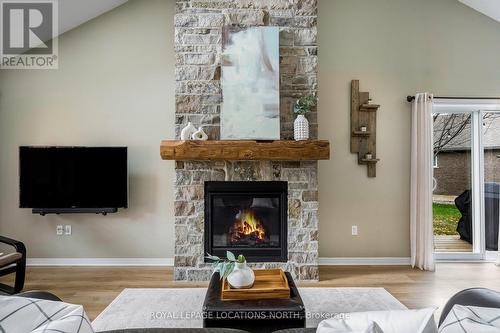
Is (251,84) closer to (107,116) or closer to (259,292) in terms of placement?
(107,116)

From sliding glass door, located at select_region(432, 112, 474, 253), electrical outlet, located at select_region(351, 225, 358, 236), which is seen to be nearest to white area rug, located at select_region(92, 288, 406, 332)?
electrical outlet, located at select_region(351, 225, 358, 236)

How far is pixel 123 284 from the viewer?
3.34 metres

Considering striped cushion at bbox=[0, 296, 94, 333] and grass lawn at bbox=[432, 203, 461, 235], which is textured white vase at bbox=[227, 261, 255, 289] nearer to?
striped cushion at bbox=[0, 296, 94, 333]

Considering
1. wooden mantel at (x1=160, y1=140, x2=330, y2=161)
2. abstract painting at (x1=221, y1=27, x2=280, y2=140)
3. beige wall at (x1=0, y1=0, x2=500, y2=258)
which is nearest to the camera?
wooden mantel at (x1=160, y1=140, x2=330, y2=161)

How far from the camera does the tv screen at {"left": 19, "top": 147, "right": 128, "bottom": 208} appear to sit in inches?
143

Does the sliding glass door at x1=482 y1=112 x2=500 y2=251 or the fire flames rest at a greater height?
the sliding glass door at x1=482 y1=112 x2=500 y2=251

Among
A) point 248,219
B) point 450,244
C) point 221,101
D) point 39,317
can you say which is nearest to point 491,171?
point 450,244

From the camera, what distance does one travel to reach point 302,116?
3.43m

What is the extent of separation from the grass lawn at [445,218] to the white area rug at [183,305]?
1.74 meters

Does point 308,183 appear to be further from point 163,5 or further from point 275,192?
point 163,5

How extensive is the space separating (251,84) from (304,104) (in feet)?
2.03

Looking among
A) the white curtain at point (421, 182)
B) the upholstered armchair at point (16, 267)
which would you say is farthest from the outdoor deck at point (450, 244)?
the upholstered armchair at point (16, 267)

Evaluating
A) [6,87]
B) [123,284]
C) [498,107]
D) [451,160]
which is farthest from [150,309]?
[498,107]

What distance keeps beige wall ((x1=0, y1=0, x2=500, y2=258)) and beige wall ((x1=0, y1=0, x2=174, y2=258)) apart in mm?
13
